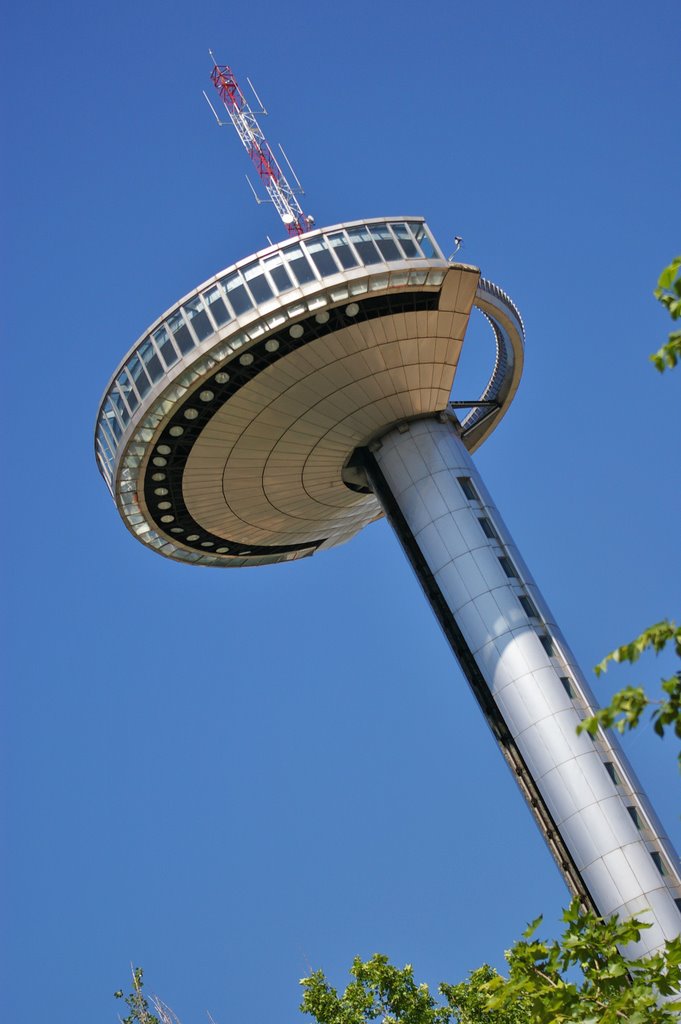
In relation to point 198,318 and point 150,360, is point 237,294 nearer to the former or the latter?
point 198,318

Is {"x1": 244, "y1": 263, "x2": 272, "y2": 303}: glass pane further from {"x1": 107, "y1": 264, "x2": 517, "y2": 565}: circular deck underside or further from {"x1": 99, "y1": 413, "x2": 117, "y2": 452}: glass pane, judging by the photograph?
{"x1": 99, "y1": 413, "x2": 117, "y2": 452}: glass pane

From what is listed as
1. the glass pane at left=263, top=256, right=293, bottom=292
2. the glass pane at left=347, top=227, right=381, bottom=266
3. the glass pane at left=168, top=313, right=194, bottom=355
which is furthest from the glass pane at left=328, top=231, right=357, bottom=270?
the glass pane at left=168, top=313, right=194, bottom=355

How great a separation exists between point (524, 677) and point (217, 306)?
665 inches

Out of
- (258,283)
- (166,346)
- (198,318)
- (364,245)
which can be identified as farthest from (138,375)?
(364,245)

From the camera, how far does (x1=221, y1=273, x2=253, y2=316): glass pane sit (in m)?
36.0

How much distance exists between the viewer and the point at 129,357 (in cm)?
3803

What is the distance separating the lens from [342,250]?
36844mm

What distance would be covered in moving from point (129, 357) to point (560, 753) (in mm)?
20803

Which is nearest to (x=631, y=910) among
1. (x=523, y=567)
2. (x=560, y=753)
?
(x=560, y=753)

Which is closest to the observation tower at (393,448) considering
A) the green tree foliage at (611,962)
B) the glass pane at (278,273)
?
the glass pane at (278,273)

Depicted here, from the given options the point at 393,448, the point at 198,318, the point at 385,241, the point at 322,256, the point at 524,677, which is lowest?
the point at 524,677

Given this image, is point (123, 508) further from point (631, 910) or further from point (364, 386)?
point (631, 910)

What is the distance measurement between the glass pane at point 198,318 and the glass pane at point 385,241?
6.79 metres

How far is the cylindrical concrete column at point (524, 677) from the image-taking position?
108ft
